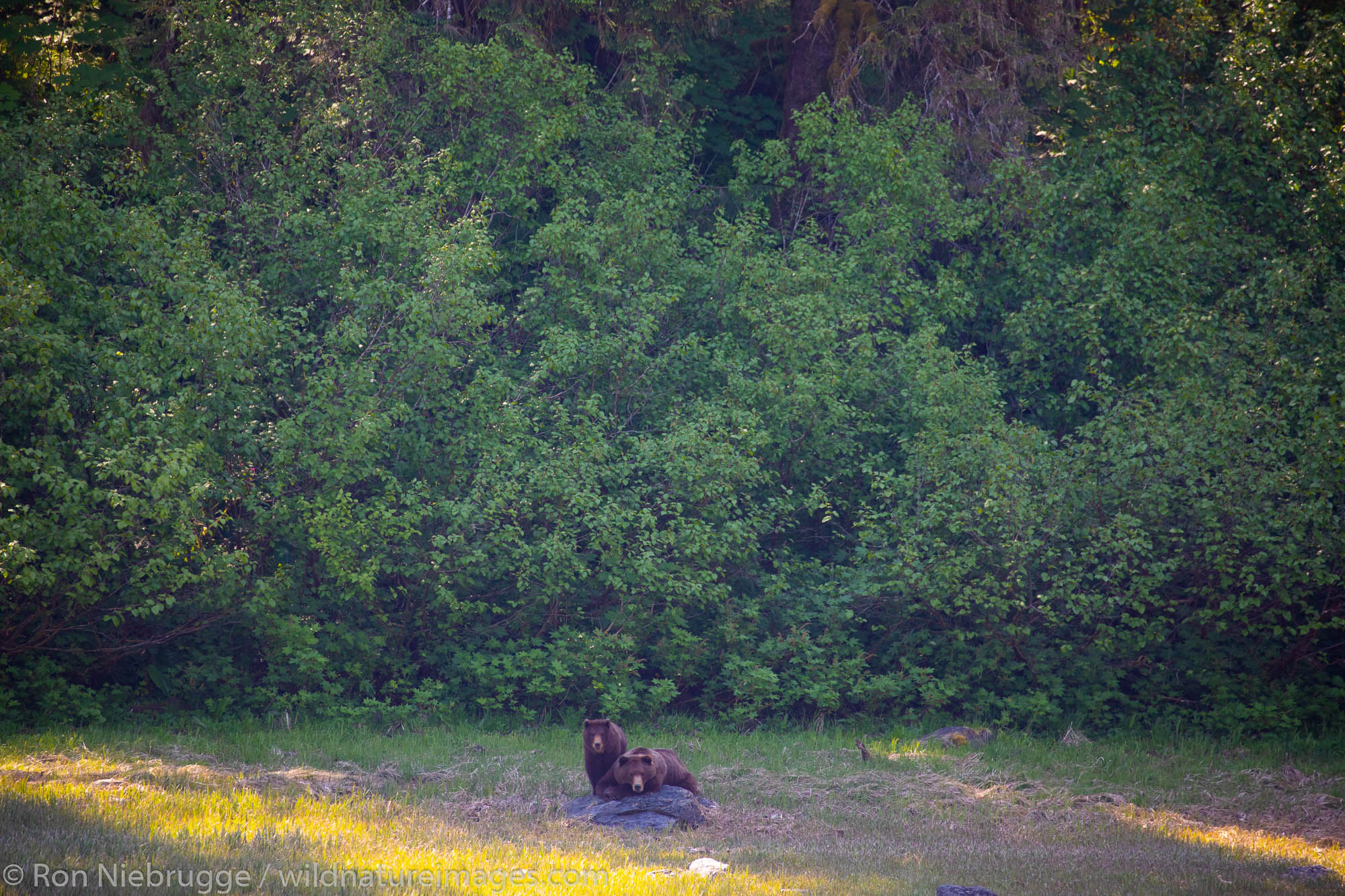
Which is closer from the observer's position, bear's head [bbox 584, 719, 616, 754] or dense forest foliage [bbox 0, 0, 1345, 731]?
bear's head [bbox 584, 719, 616, 754]

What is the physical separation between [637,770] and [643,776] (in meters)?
0.08

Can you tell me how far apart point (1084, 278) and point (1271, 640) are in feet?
19.3

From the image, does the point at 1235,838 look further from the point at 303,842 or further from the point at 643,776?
the point at 303,842

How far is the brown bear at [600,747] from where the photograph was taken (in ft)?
30.1

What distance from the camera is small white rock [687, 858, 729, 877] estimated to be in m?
7.10

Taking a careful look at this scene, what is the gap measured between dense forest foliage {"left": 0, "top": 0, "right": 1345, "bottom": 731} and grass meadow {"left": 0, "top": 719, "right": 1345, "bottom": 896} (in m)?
1.27

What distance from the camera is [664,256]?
55.1 ft

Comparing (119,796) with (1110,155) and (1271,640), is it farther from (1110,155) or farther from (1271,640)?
(1110,155)

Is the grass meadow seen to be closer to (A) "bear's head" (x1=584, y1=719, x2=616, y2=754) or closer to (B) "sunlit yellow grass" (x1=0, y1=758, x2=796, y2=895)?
(B) "sunlit yellow grass" (x1=0, y1=758, x2=796, y2=895)

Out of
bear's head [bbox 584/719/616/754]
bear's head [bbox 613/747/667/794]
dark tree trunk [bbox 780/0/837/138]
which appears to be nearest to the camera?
bear's head [bbox 613/747/667/794]

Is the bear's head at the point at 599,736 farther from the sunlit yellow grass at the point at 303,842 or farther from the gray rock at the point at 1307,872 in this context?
the gray rock at the point at 1307,872

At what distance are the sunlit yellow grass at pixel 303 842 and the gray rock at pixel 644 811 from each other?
1.27ft

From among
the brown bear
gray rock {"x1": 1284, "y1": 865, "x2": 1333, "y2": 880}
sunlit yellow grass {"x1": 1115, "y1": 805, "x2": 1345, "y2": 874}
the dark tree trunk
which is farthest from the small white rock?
the dark tree trunk

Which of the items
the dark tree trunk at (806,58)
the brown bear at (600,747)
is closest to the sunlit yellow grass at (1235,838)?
the brown bear at (600,747)
